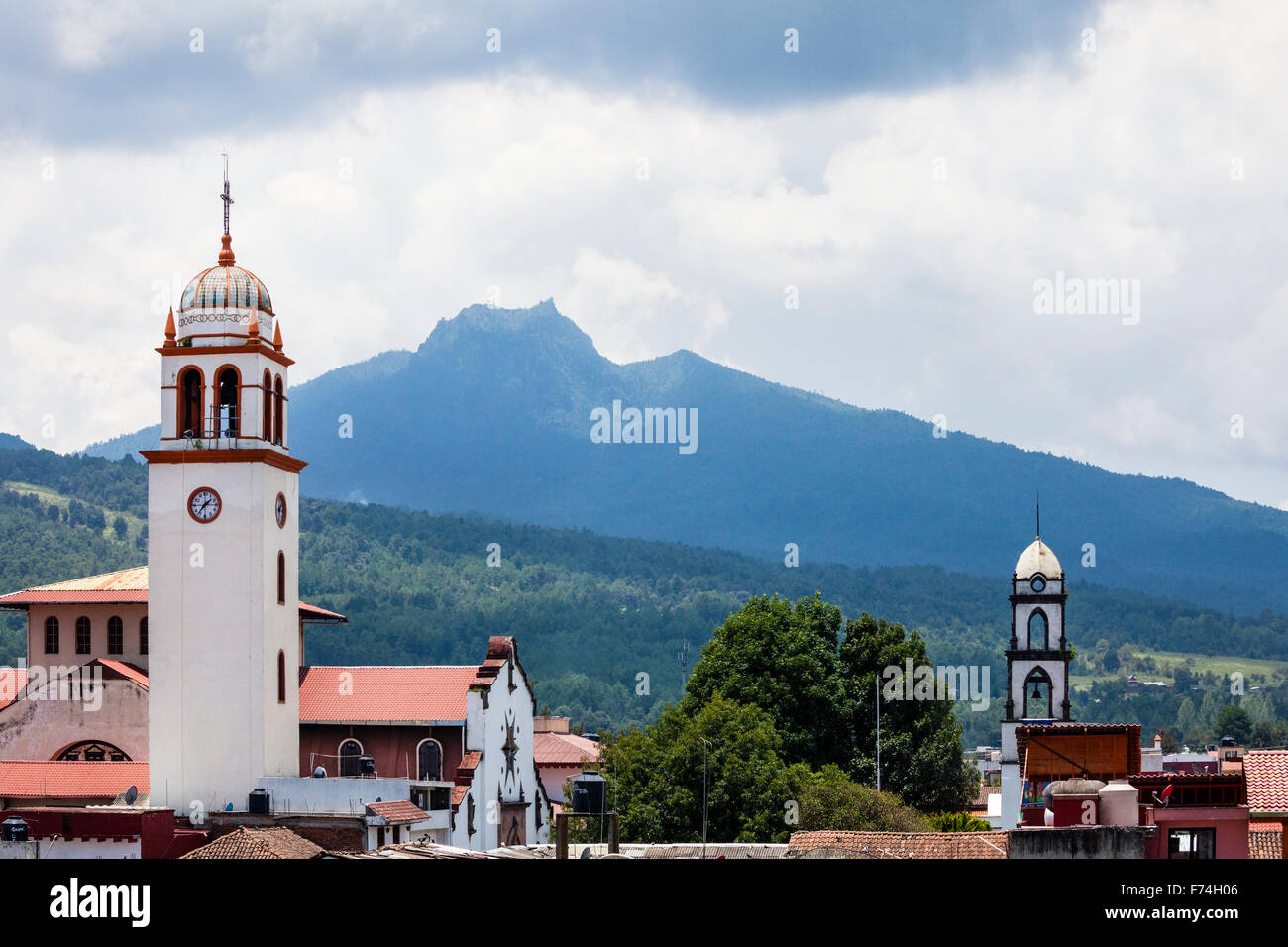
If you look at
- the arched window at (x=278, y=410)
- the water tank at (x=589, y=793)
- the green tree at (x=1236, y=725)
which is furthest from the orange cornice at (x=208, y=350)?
the green tree at (x=1236, y=725)

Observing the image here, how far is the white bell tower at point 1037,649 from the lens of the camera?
7438cm

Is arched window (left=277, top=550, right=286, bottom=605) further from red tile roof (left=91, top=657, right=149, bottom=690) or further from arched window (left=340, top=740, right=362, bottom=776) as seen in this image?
red tile roof (left=91, top=657, right=149, bottom=690)

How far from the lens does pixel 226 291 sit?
64625mm

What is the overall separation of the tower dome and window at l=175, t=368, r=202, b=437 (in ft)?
110

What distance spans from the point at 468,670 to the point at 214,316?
625 inches

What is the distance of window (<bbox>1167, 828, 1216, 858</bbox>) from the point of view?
118 ft

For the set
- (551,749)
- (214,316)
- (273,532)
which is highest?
(214,316)

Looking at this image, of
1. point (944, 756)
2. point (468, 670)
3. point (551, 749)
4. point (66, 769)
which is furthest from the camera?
point (551, 749)

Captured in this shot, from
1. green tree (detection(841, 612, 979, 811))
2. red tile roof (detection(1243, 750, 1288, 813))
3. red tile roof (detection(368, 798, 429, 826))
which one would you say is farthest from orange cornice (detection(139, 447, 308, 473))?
red tile roof (detection(1243, 750, 1288, 813))
